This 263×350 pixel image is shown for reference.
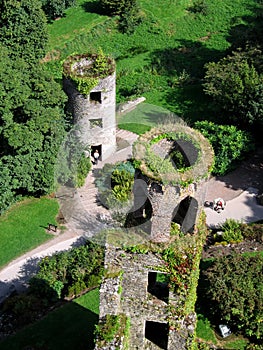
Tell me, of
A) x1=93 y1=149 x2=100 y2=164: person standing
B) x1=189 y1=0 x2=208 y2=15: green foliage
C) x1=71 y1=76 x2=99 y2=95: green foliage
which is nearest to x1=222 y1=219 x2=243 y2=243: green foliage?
x1=93 y1=149 x2=100 y2=164: person standing

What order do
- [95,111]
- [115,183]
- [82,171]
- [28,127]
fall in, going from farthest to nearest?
[95,111]
[82,171]
[115,183]
[28,127]

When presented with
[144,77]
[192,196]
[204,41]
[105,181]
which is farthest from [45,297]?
[204,41]

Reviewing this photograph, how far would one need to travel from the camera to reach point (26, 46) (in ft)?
114

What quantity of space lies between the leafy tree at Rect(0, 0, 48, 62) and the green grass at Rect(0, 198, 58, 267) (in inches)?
403

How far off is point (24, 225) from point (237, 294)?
12254 millimetres

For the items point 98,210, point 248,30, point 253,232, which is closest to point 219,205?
point 253,232

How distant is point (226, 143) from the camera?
31766 millimetres

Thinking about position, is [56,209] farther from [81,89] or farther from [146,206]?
[146,206]

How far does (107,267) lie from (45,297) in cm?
898

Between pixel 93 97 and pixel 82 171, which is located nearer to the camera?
pixel 82 171

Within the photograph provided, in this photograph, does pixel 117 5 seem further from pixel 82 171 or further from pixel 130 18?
pixel 82 171

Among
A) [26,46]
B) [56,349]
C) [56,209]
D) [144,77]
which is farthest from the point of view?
[144,77]

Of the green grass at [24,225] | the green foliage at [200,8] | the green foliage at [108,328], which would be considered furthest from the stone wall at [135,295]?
the green foliage at [200,8]

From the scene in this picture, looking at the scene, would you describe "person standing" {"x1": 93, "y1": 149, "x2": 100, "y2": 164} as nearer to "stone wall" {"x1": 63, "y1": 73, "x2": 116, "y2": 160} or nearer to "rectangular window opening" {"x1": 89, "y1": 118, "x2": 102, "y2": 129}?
"stone wall" {"x1": 63, "y1": 73, "x2": 116, "y2": 160}
